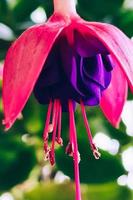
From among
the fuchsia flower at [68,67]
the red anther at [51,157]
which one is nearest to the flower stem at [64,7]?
the fuchsia flower at [68,67]

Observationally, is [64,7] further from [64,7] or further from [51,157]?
[51,157]

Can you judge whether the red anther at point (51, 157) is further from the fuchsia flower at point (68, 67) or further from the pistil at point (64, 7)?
the pistil at point (64, 7)

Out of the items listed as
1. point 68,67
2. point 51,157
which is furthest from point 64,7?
point 51,157

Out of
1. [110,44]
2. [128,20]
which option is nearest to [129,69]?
Result: [110,44]

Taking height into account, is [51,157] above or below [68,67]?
below

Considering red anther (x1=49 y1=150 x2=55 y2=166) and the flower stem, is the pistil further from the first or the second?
red anther (x1=49 y1=150 x2=55 y2=166)

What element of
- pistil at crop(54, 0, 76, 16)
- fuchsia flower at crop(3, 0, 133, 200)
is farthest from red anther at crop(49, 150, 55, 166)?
pistil at crop(54, 0, 76, 16)

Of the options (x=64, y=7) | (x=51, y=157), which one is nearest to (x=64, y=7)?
(x=64, y=7)

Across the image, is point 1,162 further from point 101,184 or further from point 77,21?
point 77,21
